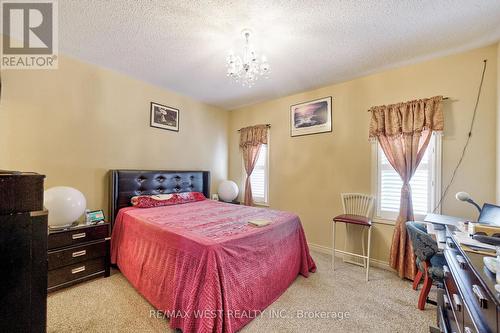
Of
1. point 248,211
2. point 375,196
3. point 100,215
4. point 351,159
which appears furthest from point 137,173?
point 375,196

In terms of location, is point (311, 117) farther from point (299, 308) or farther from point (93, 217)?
point (93, 217)

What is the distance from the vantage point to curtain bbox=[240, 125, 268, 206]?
412cm

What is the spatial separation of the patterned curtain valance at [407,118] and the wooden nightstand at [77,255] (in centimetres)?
376

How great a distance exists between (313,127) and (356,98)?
75 centimetres

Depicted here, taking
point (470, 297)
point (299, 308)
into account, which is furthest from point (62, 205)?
point (470, 297)

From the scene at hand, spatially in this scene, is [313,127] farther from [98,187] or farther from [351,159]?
[98,187]

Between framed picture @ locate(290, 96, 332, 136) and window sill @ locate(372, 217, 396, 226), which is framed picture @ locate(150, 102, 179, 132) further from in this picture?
window sill @ locate(372, 217, 396, 226)

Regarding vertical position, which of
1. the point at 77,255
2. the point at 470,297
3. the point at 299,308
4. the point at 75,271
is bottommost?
the point at 299,308

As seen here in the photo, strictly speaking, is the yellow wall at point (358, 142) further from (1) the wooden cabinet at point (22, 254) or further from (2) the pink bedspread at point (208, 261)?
(1) the wooden cabinet at point (22, 254)

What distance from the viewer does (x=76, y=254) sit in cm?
232

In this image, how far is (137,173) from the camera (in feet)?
10.2

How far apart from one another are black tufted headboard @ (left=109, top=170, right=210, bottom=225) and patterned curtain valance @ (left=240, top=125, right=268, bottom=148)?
39.7 inches

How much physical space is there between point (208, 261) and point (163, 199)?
1.88 metres

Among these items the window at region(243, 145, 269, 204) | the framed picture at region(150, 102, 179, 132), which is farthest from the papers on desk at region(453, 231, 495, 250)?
the framed picture at region(150, 102, 179, 132)
